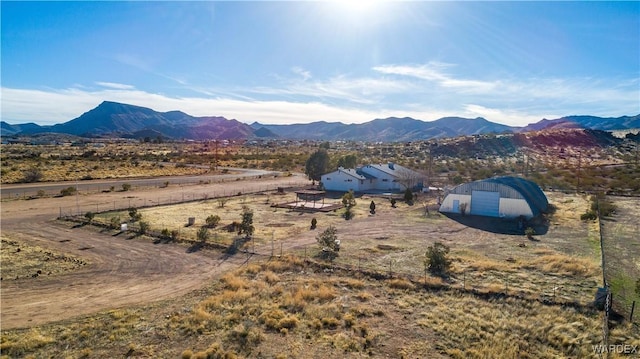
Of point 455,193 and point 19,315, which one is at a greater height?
point 455,193

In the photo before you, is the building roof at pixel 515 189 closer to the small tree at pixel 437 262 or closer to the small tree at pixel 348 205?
the small tree at pixel 348 205

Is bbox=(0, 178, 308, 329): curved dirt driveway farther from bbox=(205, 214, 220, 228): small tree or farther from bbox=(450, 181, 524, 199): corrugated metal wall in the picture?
bbox=(450, 181, 524, 199): corrugated metal wall

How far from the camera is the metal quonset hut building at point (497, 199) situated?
43594 millimetres

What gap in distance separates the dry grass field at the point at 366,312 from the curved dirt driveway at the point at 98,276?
122cm

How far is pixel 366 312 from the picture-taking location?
1981 cm

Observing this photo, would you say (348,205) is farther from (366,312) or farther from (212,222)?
(366,312)

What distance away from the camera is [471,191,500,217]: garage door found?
45094 millimetres

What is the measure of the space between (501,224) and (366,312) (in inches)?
1071

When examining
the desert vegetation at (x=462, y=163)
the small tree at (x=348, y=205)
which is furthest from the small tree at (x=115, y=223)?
the desert vegetation at (x=462, y=163)

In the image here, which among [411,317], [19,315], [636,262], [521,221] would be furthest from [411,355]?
[521,221]

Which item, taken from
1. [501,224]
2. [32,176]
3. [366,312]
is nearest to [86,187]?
[32,176]

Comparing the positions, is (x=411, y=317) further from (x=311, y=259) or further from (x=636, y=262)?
(x=636, y=262)

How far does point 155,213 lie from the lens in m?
45.7

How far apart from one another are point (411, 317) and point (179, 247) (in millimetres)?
19176
